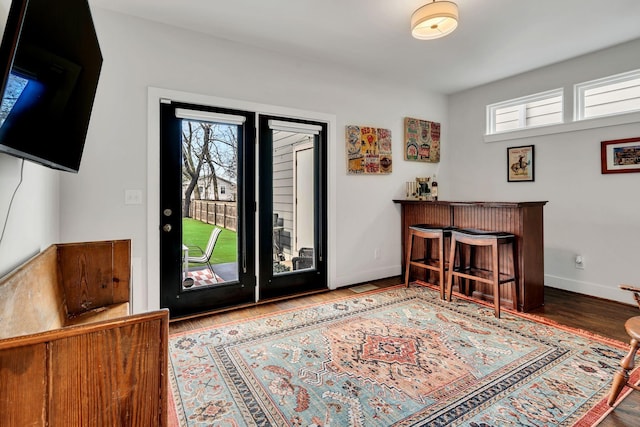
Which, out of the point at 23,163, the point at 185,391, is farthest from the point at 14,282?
the point at 185,391

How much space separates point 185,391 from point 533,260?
128 inches

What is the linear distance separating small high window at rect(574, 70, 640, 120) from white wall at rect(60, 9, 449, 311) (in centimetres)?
210

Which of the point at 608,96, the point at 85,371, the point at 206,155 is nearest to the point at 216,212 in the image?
the point at 206,155

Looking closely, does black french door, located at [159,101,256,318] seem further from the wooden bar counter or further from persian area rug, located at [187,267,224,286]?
the wooden bar counter

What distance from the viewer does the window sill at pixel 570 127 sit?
129 inches

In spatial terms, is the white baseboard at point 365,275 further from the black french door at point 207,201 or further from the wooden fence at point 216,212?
the wooden fence at point 216,212

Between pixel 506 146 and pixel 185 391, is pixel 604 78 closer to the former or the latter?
pixel 506 146

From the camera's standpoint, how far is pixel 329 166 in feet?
12.5

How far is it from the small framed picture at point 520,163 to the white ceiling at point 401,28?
1002mm

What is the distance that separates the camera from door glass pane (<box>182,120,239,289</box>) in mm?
2979

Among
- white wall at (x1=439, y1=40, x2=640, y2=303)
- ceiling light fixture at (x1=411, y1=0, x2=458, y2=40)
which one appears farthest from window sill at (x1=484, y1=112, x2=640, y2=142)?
ceiling light fixture at (x1=411, y1=0, x2=458, y2=40)

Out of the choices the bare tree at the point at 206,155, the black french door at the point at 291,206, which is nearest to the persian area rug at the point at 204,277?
the black french door at the point at 291,206

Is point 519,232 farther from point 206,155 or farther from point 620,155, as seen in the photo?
point 206,155

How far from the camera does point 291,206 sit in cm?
362
